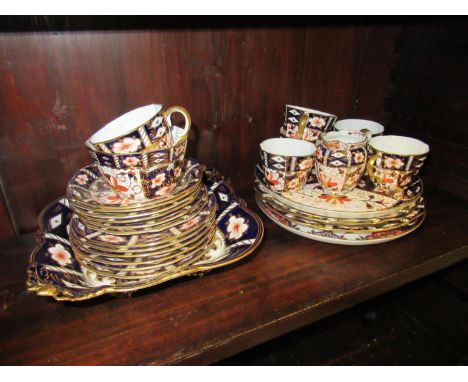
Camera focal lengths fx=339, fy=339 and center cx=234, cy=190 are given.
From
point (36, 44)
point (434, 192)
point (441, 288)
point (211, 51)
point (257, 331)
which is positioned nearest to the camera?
point (257, 331)

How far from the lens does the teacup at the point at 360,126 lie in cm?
74

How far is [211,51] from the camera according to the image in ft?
2.20

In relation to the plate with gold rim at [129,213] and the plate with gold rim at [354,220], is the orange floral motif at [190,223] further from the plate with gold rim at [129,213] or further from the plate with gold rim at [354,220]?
the plate with gold rim at [354,220]

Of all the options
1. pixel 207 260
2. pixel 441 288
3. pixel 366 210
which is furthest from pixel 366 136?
pixel 441 288

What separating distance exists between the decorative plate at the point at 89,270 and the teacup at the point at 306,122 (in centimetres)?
19

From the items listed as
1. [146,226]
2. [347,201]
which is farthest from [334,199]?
[146,226]

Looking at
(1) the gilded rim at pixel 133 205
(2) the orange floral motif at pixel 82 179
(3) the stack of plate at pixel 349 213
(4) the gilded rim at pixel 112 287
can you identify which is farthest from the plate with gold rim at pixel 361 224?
(2) the orange floral motif at pixel 82 179

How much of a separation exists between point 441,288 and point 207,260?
0.72 metres

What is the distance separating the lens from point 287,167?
62 cm

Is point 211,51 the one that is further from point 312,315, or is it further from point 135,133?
point 312,315

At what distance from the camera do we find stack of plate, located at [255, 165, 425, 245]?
583mm

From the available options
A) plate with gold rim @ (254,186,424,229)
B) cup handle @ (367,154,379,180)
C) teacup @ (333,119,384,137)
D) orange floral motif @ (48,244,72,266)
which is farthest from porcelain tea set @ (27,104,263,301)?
teacup @ (333,119,384,137)

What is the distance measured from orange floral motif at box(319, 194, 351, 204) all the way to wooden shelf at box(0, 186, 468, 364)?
81 millimetres

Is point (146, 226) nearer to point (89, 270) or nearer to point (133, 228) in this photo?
point (133, 228)
